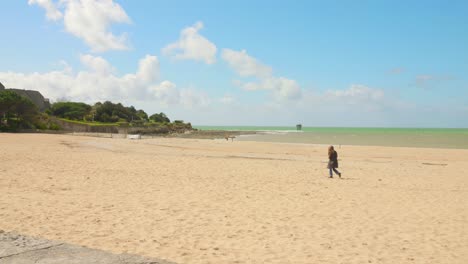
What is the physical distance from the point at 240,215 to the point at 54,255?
6294 millimetres

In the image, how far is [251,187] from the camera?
1355 cm

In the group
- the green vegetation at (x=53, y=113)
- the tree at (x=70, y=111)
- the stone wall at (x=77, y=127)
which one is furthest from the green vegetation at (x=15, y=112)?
the tree at (x=70, y=111)

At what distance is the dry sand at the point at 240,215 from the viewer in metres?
6.68

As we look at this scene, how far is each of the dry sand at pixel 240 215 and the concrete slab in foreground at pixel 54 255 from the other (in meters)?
2.71

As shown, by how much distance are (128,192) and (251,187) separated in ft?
14.3

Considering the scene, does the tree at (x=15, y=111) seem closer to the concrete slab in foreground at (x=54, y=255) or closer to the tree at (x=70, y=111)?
the tree at (x=70, y=111)

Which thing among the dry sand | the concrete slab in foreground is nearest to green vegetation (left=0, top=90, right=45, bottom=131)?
the dry sand

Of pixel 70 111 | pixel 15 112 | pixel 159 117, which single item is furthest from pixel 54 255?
pixel 159 117

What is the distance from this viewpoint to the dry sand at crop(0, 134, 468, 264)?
21.9 ft

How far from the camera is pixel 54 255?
11.0 feet

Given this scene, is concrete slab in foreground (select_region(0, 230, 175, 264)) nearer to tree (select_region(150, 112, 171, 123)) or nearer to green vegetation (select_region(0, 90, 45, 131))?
green vegetation (select_region(0, 90, 45, 131))

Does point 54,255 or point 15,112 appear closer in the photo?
point 54,255

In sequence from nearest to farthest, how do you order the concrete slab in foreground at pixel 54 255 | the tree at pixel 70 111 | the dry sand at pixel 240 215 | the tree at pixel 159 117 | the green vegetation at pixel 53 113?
the concrete slab in foreground at pixel 54 255 → the dry sand at pixel 240 215 → the green vegetation at pixel 53 113 → the tree at pixel 70 111 → the tree at pixel 159 117

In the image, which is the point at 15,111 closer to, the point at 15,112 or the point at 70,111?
the point at 15,112
